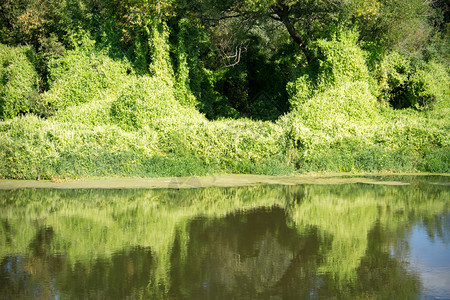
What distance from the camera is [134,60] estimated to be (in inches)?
914

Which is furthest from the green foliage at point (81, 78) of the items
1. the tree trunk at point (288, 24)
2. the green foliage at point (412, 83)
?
the green foliage at point (412, 83)

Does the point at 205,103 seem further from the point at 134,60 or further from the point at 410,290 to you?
the point at 410,290

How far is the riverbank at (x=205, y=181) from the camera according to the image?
14.1 meters

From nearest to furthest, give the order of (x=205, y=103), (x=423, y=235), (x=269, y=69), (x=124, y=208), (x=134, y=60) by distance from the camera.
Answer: (x=423, y=235) < (x=124, y=208) < (x=134, y=60) < (x=205, y=103) < (x=269, y=69)

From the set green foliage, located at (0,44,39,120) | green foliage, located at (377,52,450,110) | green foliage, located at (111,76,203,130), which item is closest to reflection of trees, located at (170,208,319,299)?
green foliage, located at (111,76,203,130)

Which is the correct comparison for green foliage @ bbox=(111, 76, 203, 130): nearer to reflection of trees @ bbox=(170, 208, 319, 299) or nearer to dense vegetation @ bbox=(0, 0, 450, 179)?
dense vegetation @ bbox=(0, 0, 450, 179)

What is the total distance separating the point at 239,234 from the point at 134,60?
50.7ft

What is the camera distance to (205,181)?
15.2 m

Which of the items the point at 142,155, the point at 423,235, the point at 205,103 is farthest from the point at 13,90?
the point at 423,235

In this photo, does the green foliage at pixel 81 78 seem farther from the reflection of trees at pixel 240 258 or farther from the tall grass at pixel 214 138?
the reflection of trees at pixel 240 258

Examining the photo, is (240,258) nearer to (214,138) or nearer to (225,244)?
(225,244)

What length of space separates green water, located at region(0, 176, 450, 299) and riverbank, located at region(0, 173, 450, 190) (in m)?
0.56

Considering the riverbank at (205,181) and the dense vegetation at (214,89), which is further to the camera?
the dense vegetation at (214,89)

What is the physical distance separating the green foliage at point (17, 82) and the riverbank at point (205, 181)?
31.2ft
